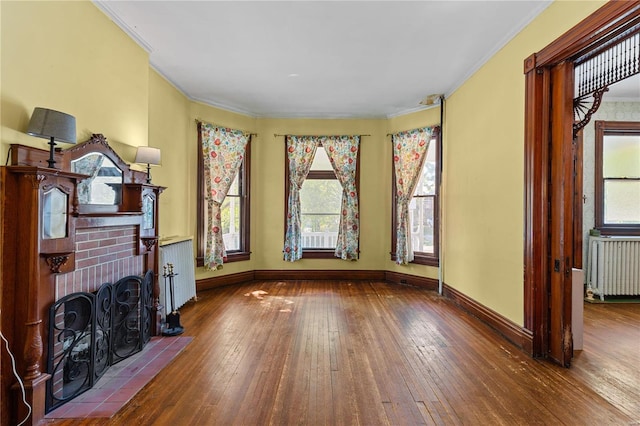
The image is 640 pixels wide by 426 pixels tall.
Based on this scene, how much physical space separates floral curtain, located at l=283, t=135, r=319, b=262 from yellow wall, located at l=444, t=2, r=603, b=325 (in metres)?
2.48

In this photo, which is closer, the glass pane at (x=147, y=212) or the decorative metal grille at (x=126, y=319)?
the decorative metal grille at (x=126, y=319)

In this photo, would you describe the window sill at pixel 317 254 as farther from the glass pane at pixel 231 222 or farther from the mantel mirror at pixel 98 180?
the mantel mirror at pixel 98 180

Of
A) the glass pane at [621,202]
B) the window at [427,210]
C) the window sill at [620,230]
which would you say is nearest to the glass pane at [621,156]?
the glass pane at [621,202]

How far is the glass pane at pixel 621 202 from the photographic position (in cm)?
493

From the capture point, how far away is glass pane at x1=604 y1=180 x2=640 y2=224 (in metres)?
4.93

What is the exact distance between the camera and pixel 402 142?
568 centimetres

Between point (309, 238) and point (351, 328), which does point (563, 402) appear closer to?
point (351, 328)

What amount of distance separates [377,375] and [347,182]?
3839 mm

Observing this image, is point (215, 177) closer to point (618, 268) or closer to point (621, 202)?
point (618, 268)

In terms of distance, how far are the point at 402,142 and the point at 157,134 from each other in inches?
154

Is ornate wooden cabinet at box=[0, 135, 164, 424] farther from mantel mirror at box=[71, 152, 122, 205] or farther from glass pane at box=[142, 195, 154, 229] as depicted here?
glass pane at box=[142, 195, 154, 229]

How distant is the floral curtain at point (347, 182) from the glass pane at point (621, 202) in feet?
12.8

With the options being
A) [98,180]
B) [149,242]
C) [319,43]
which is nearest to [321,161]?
[319,43]

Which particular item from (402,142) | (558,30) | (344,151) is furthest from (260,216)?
(558,30)
